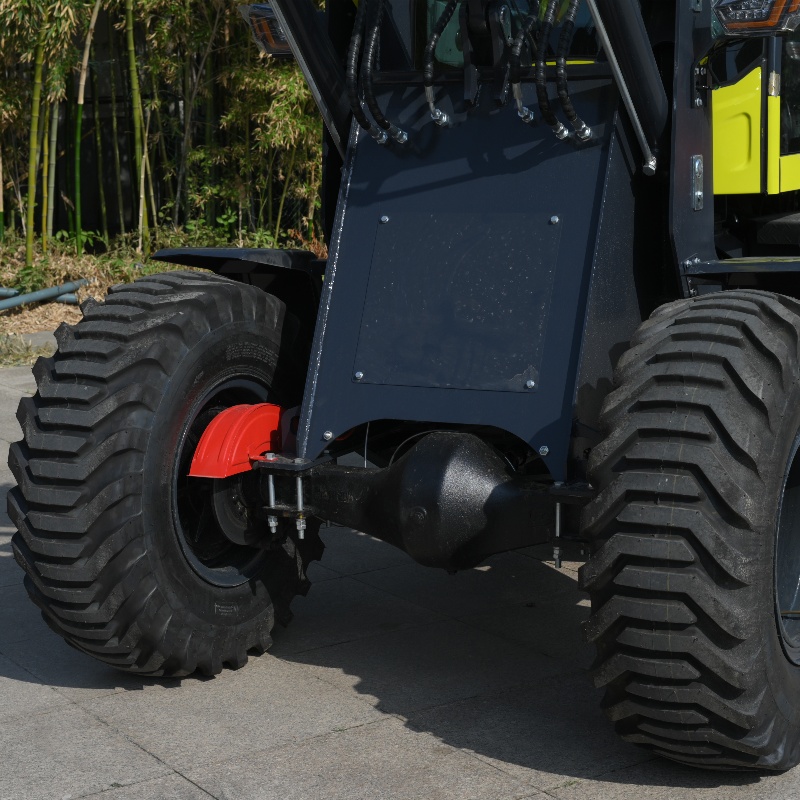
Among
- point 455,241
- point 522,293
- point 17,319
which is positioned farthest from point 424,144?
point 17,319

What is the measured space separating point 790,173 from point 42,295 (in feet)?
25.9

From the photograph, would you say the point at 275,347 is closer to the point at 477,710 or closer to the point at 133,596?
the point at 133,596

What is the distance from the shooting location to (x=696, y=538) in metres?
3.01

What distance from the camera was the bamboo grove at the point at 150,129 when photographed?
35.6ft

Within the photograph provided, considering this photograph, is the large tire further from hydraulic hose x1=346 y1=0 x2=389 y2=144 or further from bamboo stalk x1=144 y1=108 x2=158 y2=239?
bamboo stalk x1=144 y1=108 x2=158 y2=239

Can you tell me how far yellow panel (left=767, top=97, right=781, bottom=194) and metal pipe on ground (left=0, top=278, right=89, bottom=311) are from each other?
7.85 meters

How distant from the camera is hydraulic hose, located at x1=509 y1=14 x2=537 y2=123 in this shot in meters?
3.61

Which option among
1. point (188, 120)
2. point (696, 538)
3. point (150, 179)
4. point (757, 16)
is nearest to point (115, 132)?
point (150, 179)

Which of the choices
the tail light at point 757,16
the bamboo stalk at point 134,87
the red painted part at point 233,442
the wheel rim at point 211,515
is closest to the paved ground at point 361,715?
the wheel rim at point 211,515

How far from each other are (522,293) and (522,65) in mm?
679

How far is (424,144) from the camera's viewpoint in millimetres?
3928

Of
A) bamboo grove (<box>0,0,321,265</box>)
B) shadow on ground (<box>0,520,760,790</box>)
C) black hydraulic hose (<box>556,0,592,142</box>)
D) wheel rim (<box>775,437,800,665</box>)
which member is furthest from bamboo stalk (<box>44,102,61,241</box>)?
wheel rim (<box>775,437,800,665</box>)

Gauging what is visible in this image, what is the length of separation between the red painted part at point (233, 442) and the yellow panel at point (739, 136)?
65.8 inches

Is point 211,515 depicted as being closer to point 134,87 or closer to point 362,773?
point 362,773
